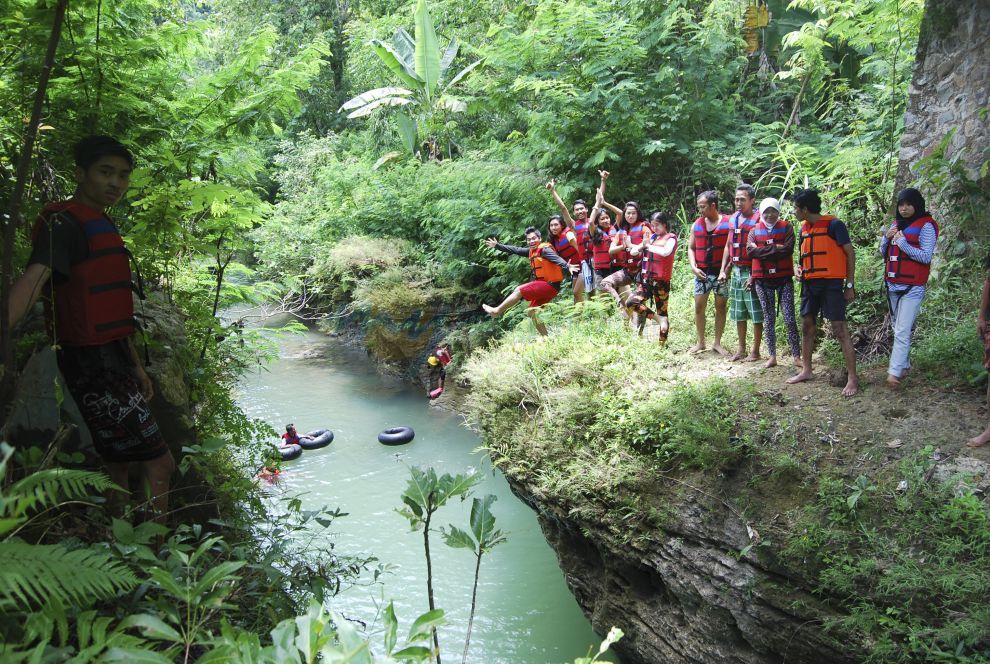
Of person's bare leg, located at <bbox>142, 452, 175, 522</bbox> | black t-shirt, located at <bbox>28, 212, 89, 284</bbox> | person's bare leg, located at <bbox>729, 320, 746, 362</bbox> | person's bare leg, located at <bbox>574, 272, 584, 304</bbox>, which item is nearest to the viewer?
black t-shirt, located at <bbox>28, 212, 89, 284</bbox>

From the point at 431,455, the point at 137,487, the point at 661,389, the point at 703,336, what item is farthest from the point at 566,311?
the point at 137,487

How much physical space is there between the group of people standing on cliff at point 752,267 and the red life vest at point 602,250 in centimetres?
1

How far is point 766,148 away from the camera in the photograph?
35.5 feet

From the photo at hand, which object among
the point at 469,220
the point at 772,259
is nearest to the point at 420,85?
the point at 469,220

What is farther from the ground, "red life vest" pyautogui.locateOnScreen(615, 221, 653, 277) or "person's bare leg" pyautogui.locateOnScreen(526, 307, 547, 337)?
"red life vest" pyautogui.locateOnScreen(615, 221, 653, 277)

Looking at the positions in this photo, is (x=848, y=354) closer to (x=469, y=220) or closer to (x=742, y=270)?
(x=742, y=270)

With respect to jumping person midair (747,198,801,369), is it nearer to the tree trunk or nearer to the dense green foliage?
the dense green foliage

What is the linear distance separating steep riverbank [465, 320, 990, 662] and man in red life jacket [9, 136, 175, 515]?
3721mm

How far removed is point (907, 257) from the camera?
5301mm

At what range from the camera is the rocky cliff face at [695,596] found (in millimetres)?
4254

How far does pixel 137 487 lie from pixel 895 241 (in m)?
5.87

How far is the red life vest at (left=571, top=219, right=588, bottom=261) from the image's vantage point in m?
8.91

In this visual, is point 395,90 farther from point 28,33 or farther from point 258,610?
point 258,610

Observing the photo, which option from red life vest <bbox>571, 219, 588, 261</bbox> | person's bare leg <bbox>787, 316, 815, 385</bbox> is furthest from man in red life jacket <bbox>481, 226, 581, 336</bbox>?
person's bare leg <bbox>787, 316, 815, 385</bbox>
